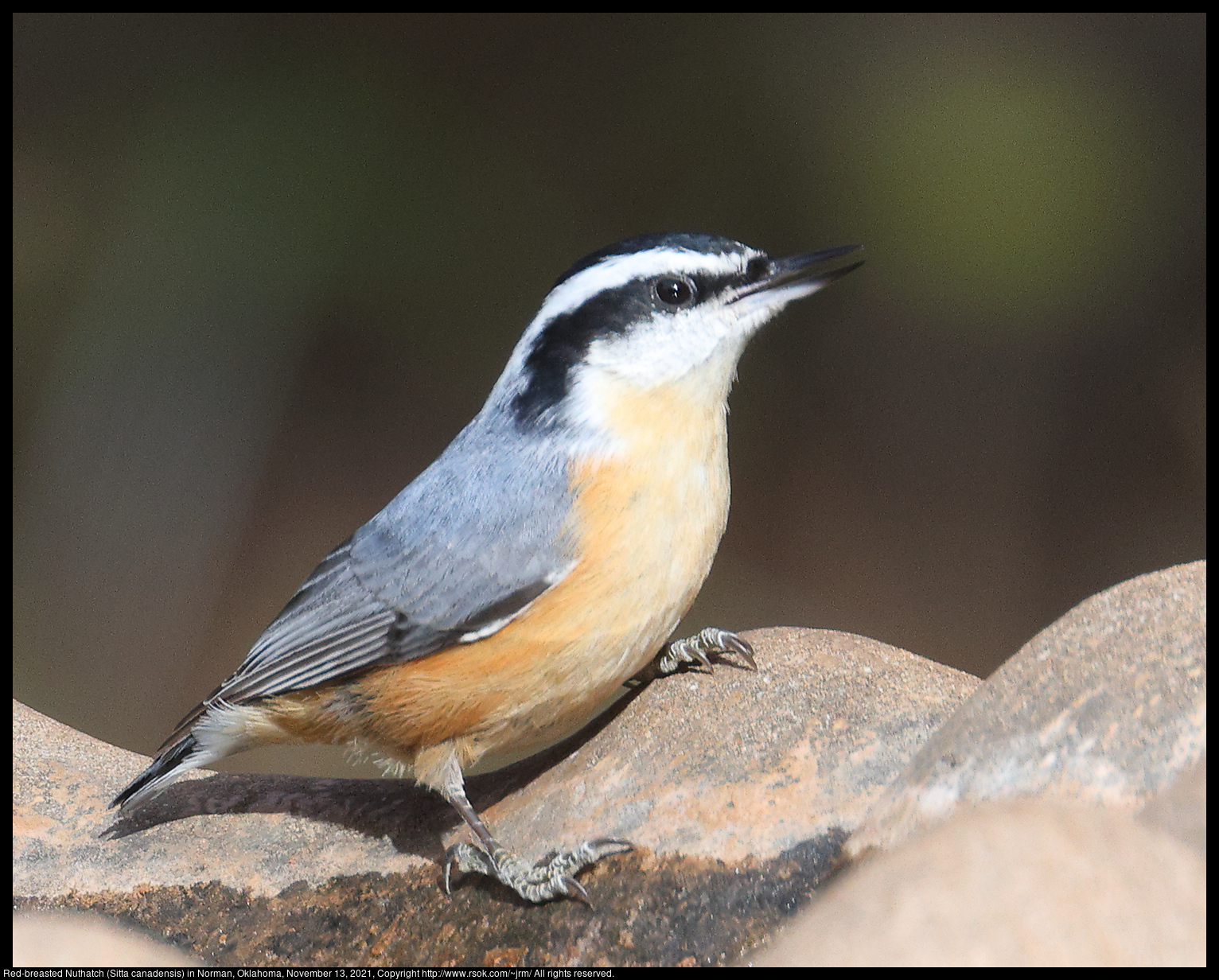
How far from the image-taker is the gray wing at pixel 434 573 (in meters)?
2.49

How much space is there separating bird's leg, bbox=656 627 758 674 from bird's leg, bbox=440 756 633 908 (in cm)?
59

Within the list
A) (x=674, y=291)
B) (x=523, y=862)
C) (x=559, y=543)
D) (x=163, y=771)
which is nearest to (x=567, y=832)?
(x=523, y=862)

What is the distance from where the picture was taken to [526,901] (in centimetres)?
221

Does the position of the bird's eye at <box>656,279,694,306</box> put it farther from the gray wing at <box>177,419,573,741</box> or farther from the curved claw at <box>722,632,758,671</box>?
the curved claw at <box>722,632,758,671</box>

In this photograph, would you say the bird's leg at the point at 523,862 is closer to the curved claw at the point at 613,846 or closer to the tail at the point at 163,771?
the curved claw at the point at 613,846

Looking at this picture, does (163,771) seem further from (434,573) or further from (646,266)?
(646,266)

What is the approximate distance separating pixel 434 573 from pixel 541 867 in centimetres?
71

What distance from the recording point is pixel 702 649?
9.00ft

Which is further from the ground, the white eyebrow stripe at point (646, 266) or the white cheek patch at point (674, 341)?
the white eyebrow stripe at point (646, 266)

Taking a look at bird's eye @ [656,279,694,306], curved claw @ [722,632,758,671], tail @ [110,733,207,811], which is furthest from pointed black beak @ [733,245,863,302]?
tail @ [110,733,207,811]

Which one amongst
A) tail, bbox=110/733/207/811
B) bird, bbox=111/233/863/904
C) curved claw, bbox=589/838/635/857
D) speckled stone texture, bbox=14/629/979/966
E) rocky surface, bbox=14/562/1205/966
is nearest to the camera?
rocky surface, bbox=14/562/1205/966

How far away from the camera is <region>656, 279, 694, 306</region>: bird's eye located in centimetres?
248

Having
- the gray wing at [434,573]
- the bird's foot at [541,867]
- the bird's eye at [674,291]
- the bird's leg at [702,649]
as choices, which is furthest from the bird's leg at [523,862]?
the bird's eye at [674,291]

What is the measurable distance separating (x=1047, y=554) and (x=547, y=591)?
3185mm
